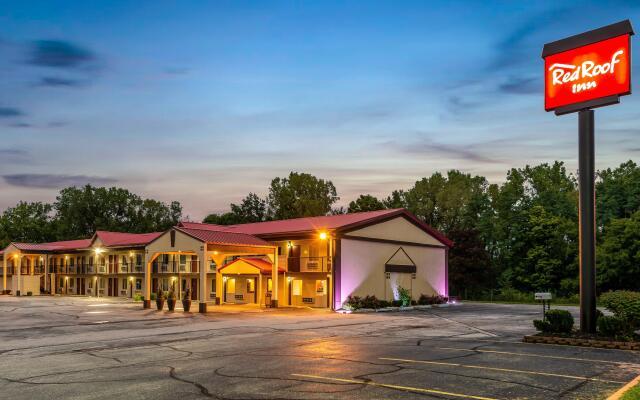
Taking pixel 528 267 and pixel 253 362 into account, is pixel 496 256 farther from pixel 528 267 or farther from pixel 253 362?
pixel 253 362

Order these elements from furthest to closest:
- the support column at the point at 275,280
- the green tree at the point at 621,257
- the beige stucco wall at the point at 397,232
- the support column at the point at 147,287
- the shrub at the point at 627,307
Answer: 1. the green tree at the point at 621,257
2. the beige stucco wall at the point at 397,232
3. the support column at the point at 147,287
4. the support column at the point at 275,280
5. the shrub at the point at 627,307

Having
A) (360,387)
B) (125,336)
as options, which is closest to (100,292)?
(125,336)

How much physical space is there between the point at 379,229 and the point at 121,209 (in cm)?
8273

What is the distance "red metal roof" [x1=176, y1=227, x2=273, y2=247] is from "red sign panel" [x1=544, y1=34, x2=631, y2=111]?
23.0m

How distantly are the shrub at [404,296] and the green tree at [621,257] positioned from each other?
19.1 meters

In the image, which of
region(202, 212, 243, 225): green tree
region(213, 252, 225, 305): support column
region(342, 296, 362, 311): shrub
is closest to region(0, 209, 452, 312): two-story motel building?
region(213, 252, 225, 305): support column

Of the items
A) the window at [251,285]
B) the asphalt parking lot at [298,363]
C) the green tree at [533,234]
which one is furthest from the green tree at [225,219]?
the asphalt parking lot at [298,363]

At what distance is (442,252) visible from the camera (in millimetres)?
51875

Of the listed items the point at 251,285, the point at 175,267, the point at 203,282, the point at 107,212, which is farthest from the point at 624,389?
the point at 107,212

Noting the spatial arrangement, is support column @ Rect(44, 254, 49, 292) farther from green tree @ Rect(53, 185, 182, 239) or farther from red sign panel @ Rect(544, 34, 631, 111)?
red sign panel @ Rect(544, 34, 631, 111)

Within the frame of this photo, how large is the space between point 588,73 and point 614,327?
9053mm

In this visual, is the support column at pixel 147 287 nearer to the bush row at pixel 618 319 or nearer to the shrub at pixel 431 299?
the shrub at pixel 431 299

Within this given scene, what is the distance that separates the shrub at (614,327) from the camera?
19734 mm

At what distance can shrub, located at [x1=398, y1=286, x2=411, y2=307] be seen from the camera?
144 feet
